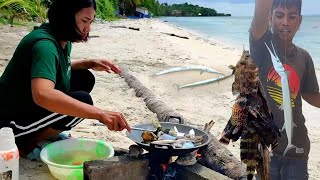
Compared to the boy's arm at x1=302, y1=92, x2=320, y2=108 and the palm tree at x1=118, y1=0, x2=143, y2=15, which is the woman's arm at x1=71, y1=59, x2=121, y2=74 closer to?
the boy's arm at x1=302, y1=92, x2=320, y2=108

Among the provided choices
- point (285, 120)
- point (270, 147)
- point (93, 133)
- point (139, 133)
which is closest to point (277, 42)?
point (285, 120)

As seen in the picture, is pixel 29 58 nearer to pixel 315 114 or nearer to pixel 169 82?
pixel 315 114

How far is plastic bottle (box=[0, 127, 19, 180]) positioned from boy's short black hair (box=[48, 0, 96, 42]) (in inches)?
33.9

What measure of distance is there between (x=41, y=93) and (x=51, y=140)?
1039 mm

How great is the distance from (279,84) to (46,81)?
1430 mm

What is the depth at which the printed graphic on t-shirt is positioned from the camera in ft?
6.12

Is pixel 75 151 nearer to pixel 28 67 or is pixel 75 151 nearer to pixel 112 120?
pixel 28 67

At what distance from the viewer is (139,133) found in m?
2.78

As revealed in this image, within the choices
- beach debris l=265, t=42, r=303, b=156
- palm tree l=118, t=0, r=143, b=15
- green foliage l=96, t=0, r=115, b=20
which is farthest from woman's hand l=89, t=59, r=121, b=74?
palm tree l=118, t=0, r=143, b=15

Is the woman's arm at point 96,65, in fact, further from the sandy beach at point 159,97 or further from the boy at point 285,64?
the boy at point 285,64

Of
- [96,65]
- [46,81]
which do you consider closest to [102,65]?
[96,65]

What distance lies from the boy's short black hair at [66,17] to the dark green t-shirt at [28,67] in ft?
0.23

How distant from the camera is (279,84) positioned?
1.89 m

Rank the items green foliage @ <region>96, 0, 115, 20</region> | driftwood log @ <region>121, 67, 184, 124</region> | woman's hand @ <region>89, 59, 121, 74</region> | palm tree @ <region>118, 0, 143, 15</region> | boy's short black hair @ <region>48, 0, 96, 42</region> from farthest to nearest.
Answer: palm tree @ <region>118, 0, 143, 15</region>, green foliage @ <region>96, 0, 115, 20</region>, driftwood log @ <region>121, 67, 184, 124</region>, woman's hand @ <region>89, 59, 121, 74</region>, boy's short black hair @ <region>48, 0, 96, 42</region>
